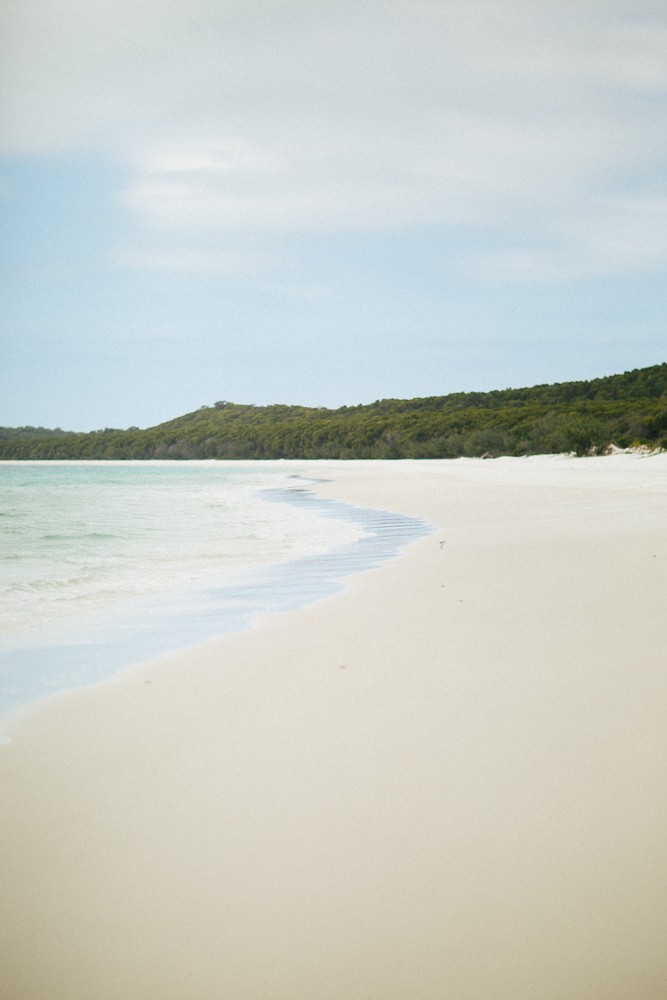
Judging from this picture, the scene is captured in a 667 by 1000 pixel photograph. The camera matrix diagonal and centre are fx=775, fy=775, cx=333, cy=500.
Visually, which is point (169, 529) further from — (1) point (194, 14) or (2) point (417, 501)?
(1) point (194, 14)

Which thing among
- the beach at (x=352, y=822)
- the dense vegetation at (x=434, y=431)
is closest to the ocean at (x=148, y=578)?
the beach at (x=352, y=822)

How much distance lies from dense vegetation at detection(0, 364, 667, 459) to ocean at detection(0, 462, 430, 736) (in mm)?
16091

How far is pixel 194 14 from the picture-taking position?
173 inches

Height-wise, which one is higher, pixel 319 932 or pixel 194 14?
pixel 194 14

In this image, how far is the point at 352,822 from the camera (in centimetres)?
173

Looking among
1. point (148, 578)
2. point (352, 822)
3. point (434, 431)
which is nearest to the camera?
point (352, 822)

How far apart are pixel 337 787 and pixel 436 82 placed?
15.9 feet

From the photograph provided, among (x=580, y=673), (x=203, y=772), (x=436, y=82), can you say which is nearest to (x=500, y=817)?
(x=203, y=772)

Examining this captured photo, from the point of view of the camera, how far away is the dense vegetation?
3038 cm

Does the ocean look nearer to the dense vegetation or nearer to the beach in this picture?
the beach

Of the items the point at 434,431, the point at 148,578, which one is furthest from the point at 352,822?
the point at 434,431

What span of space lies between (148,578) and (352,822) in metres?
4.51

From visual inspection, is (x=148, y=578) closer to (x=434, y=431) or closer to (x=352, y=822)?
(x=352, y=822)

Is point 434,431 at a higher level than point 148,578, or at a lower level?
higher
